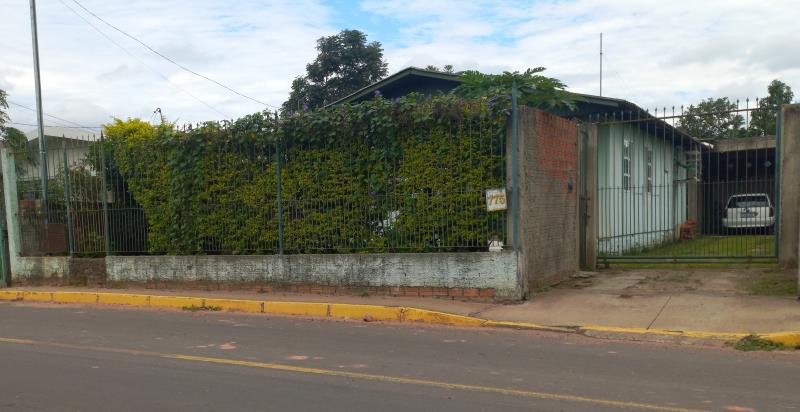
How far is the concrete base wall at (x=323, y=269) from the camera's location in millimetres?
9328

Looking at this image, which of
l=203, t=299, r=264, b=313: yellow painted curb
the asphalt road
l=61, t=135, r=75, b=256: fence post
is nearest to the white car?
the asphalt road

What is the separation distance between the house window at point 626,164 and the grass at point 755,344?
9790 mm

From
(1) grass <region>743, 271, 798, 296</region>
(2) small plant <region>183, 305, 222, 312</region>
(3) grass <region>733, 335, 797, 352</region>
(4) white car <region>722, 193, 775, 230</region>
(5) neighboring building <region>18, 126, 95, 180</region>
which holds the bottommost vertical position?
(2) small plant <region>183, 305, 222, 312</region>

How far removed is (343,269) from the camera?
409 inches

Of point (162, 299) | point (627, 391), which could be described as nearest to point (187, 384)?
point (627, 391)

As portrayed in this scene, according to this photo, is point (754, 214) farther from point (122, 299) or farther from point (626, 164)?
point (122, 299)

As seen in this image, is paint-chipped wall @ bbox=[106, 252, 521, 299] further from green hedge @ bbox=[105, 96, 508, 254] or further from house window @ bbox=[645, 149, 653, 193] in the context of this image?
house window @ bbox=[645, 149, 653, 193]

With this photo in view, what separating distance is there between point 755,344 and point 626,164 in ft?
34.4

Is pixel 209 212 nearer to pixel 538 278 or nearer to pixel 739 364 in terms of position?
pixel 538 278

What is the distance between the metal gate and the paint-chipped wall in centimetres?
386

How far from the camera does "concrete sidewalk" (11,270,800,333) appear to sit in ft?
24.7

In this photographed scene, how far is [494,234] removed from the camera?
9.47m

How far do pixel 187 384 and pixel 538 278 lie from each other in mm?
6097

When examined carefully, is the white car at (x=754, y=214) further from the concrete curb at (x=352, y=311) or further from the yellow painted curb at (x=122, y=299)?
the yellow painted curb at (x=122, y=299)
